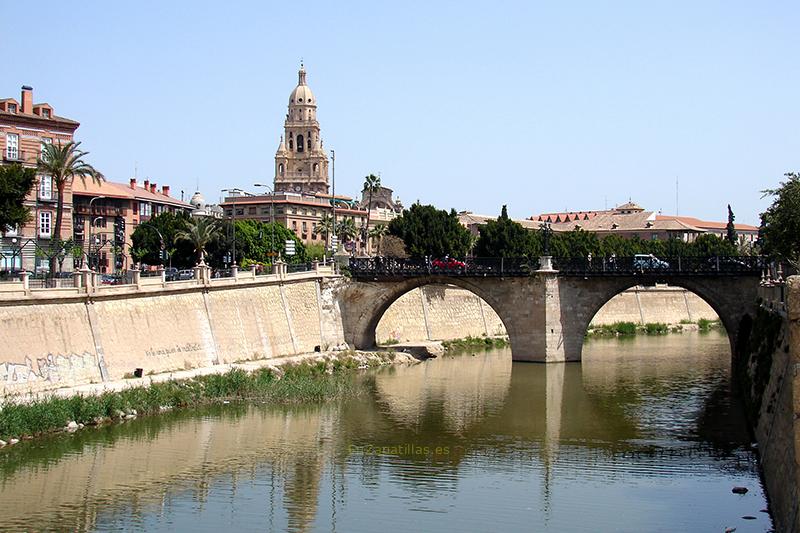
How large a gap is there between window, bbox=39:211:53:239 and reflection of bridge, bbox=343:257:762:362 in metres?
20.2

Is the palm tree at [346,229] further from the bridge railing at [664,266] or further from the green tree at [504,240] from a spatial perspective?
the bridge railing at [664,266]

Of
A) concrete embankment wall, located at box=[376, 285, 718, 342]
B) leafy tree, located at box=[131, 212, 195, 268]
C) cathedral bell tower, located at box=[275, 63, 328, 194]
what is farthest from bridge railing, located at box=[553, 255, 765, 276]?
cathedral bell tower, located at box=[275, 63, 328, 194]

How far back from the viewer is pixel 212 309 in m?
58.2

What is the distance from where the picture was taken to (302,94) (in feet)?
594

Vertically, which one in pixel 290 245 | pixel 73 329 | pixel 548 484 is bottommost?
pixel 548 484

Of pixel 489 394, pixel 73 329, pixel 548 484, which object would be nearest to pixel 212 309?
pixel 73 329

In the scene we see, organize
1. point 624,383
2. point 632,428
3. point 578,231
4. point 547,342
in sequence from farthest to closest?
point 578,231 < point 547,342 < point 624,383 < point 632,428

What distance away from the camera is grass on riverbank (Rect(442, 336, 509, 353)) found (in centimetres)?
8106

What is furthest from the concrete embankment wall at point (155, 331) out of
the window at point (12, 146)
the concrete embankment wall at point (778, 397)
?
the concrete embankment wall at point (778, 397)

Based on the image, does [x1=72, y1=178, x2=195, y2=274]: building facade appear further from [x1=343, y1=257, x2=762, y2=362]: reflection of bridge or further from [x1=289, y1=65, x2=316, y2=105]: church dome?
[x1=289, y1=65, x2=316, y2=105]: church dome

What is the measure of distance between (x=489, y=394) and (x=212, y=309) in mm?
15433

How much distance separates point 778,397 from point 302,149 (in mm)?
153917

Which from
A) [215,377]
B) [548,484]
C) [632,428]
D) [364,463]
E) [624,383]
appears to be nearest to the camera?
[548,484]

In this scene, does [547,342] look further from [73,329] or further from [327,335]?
[73,329]
